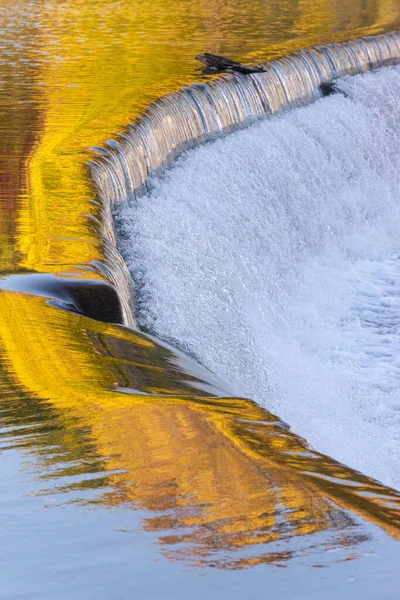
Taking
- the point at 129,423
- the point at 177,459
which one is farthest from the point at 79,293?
the point at 177,459

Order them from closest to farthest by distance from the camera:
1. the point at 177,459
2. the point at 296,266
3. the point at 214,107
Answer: the point at 177,459
the point at 296,266
the point at 214,107

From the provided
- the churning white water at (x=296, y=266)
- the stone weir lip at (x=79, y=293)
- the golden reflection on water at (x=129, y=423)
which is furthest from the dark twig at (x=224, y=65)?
the stone weir lip at (x=79, y=293)

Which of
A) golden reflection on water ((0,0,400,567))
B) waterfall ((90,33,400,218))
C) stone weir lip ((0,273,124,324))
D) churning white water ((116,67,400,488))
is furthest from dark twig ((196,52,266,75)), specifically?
stone weir lip ((0,273,124,324))

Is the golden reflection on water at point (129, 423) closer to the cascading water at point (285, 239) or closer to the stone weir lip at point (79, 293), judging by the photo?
the stone weir lip at point (79, 293)

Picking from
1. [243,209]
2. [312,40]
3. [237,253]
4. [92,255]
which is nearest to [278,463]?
[92,255]

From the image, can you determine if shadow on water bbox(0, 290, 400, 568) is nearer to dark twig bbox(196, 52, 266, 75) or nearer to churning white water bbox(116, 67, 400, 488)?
churning white water bbox(116, 67, 400, 488)

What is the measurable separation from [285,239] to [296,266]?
22 cm

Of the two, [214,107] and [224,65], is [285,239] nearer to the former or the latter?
[214,107]

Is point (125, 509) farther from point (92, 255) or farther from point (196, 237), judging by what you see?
point (196, 237)

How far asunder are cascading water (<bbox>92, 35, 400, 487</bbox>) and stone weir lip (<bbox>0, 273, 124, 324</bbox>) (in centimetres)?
55

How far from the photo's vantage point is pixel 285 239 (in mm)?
8117

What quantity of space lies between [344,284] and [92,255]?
433 cm

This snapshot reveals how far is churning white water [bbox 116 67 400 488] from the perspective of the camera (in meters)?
5.00

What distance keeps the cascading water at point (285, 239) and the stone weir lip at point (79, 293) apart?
1.82 feet
